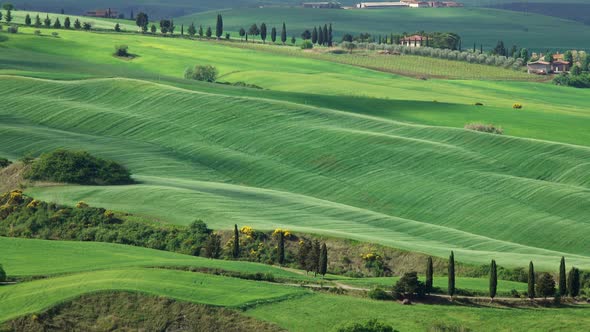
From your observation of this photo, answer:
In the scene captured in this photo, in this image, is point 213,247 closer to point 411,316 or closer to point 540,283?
point 411,316

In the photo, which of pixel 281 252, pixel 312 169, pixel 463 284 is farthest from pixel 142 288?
pixel 312 169

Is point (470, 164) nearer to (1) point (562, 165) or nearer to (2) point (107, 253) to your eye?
(1) point (562, 165)

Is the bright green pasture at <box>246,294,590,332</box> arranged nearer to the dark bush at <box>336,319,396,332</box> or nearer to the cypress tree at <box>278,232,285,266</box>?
the dark bush at <box>336,319,396,332</box>

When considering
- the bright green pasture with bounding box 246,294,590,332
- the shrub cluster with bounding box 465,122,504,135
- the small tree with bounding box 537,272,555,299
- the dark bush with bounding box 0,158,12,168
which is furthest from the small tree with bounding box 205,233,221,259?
the shrub cluster with bounding box 465,122,504,135

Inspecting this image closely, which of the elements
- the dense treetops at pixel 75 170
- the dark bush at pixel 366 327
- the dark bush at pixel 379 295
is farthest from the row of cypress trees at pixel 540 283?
the dense treetops at pixel 75 170

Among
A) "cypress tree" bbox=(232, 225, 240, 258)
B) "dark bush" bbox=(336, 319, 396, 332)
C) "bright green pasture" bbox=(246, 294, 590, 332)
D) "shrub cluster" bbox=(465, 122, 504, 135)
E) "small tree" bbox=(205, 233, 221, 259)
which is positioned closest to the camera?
"dark bush" bbox=(336, 319, 396, 332)

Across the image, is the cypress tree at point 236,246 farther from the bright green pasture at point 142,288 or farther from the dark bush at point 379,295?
the dark bush at point 379,295
